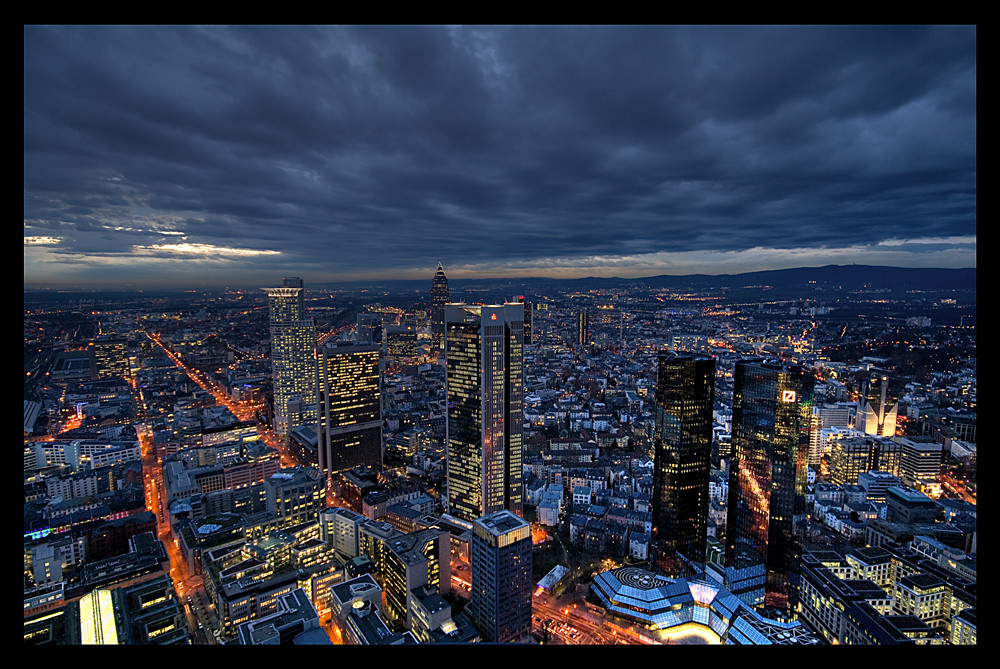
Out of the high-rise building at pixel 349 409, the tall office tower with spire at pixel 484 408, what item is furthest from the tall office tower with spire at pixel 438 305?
the tall office tower with spire at pixel 484 408

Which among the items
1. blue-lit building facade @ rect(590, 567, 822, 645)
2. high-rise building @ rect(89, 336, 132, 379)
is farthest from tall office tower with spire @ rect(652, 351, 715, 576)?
high-rise building @ rect(89, 336, 132, 379)

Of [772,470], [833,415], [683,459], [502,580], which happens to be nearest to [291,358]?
[502,580]

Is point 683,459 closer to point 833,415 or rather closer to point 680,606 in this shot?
point 680,606

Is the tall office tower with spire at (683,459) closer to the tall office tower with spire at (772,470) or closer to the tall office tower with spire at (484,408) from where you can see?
the tall office tower with spire at (772,470)
